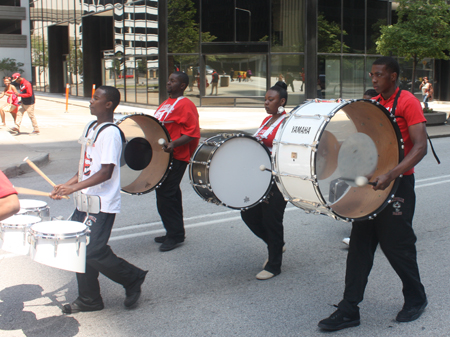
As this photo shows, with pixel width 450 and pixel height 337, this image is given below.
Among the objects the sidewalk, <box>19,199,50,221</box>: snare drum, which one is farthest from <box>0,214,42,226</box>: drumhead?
the sidewalk

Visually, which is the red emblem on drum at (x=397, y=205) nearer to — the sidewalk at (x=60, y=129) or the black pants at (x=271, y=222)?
the black pants at (x=271, y=222)

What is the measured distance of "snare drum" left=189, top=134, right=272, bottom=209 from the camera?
15.6 feet

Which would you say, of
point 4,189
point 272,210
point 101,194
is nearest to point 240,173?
point 272,210

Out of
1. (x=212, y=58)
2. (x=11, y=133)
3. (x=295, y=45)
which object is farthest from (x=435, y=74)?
(x=11, y=133)

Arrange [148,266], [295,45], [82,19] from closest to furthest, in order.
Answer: [148,266] → [295,45] → [82,19]

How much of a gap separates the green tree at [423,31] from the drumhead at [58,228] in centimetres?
1733

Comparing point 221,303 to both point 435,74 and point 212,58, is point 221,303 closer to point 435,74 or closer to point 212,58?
point 212,58

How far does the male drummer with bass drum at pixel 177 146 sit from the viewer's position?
555 cm

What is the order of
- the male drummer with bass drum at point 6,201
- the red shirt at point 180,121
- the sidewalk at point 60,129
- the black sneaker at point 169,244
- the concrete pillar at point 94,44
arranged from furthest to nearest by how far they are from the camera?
1. the concrete pillar at point 94,44
2. the sidewalk at point 60,129
3. the black sneaker at point 169,244
4. the red shirt at point 180,121
5. the male drummer with bass drum at point 6,201

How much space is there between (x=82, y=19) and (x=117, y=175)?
3157 cm

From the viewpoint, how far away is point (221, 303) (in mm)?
4336

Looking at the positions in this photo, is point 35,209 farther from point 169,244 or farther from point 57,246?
point 169,244

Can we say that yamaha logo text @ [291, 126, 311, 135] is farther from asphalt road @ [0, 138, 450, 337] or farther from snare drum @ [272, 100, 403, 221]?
asphalt road @ [0, 138, 450, 337]

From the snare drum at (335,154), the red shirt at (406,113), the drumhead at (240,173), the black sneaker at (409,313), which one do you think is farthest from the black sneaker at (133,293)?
the red shirt at (406,113)
